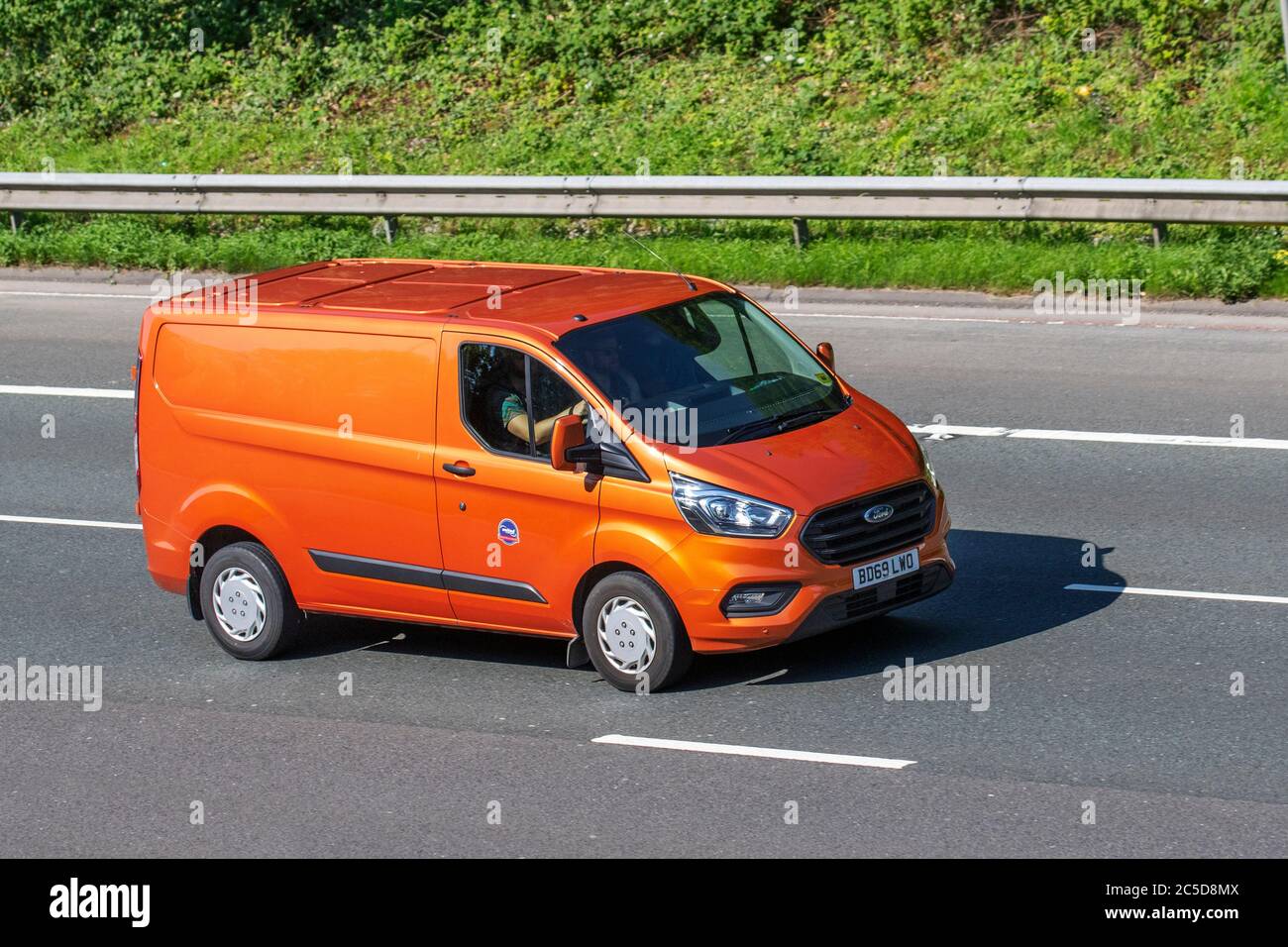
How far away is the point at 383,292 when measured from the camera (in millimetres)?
9930

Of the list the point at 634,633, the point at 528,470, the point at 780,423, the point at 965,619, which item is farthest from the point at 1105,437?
the point at 528,470

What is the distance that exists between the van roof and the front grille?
1.64 m

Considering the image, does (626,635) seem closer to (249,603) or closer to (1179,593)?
(249,603)

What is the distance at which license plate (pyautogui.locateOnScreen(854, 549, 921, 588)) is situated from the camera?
8656 millimetres

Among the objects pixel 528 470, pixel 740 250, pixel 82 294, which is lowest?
pixel 528 470

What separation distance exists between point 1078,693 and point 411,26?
64.6ft

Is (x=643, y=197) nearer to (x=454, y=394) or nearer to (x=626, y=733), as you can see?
(x=454, y=394)

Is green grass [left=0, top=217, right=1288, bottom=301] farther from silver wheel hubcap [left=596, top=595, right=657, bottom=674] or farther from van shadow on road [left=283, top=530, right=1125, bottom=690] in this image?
silver wheel hubcap [left=596, top=595, right=657, bottom=674]

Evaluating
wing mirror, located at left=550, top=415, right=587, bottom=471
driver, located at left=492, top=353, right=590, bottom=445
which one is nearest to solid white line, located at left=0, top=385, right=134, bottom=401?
driver, located at left=492, top=353, right=590, bottom=445

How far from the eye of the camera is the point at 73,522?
494 inches

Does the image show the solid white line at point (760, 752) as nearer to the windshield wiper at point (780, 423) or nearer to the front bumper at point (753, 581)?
the front bumper at point (753, 581)

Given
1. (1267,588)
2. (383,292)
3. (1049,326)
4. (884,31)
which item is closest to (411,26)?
(884,31)

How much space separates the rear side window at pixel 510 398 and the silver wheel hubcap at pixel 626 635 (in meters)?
0.88

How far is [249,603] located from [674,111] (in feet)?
46.1
